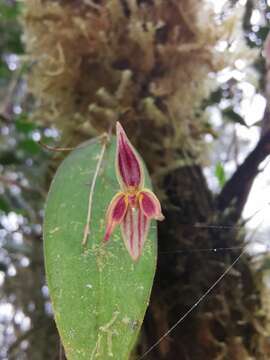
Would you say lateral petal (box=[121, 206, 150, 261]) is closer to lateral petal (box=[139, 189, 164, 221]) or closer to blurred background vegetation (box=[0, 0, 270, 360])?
lateral petal (box=[139, 189, 164, 221])

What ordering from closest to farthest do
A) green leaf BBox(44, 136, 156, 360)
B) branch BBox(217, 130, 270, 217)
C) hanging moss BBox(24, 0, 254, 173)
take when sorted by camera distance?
green leaf BBox(44, 136, 156, 360) → branch BBox(217, 130, 270, 217) → hanging moss BBox(24, 0, 254, 173)

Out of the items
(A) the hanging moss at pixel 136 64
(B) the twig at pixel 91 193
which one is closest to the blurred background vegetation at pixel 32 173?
(A) the hanging moss at pixel 136 64

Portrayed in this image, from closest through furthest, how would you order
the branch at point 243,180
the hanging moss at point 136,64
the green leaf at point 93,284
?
the green leaf at point 93,284
the branch at point 243,180
the hanging moss at point 136,64

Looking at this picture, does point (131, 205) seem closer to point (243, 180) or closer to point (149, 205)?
point (149, 205)

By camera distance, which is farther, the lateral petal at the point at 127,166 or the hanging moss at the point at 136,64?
the hanging moss at the point at 136,64

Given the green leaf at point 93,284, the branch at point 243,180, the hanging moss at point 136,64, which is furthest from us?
the hanging moss at point 136,64

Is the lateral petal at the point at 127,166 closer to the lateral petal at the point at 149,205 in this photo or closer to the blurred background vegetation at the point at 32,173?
the lateral petal at the point at 149,205

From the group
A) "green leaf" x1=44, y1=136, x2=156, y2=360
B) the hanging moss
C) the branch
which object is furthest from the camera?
the hanging moss

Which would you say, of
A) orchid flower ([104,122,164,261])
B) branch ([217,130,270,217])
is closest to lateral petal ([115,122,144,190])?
orchid flower ([104,122,164,261])
